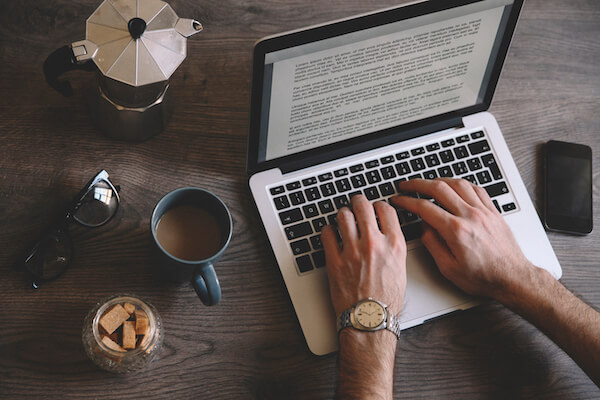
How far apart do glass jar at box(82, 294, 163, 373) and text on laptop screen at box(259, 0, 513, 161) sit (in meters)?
0.29

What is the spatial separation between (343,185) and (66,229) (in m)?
0.42

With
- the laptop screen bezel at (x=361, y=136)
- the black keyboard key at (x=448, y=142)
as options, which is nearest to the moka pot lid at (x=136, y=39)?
the laptop screen bezel at (x=361, y=136)

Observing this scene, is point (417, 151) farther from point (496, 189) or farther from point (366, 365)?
point (366, 365)

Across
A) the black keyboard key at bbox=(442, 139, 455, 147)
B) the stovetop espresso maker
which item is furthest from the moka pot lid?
the black keyboard key at bbox=(442, 139, 455, 147)

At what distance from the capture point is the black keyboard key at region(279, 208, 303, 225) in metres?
0.82

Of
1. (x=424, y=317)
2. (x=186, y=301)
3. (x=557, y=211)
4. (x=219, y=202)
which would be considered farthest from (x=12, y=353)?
(x=557, y=211)

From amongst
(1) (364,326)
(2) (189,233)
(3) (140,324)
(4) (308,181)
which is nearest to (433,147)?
(4) (308,181)

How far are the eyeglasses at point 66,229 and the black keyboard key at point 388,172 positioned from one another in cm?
42

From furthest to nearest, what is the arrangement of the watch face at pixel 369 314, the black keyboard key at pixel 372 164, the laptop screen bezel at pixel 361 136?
the black keyboard key at pixel 372 164
the watch face at pixel 369 314
the laptop screen bezel at pixel 361 136

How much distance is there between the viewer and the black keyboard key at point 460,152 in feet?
2.96

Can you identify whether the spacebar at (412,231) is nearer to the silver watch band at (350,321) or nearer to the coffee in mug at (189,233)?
the silver watch band at (350,321)

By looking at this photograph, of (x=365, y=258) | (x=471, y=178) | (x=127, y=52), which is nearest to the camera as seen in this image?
(x=127, y=52)

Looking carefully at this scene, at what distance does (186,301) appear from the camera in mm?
794

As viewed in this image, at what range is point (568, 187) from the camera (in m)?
0.94
